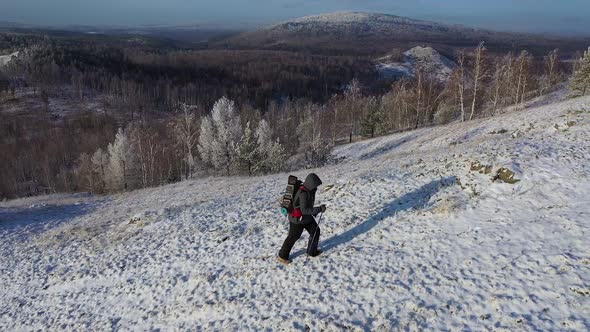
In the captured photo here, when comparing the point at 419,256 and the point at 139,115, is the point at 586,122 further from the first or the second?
the point at 139,115

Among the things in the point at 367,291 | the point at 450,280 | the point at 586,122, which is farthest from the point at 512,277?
the point at 586,122

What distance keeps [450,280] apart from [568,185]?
24.9 ft

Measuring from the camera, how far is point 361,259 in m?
13.0

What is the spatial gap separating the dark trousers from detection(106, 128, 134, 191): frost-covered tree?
184ft

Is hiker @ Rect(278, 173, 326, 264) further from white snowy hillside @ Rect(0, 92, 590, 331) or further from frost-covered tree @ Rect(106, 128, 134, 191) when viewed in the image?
frost-covered tree @ Rect(106, 128, 134, 191)

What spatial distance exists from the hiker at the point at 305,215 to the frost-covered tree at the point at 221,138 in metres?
43.4

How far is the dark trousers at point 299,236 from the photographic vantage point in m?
12.7

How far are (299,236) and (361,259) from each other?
2248 mm

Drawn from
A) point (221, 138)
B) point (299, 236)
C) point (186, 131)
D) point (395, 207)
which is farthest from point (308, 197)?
point (221, 138)

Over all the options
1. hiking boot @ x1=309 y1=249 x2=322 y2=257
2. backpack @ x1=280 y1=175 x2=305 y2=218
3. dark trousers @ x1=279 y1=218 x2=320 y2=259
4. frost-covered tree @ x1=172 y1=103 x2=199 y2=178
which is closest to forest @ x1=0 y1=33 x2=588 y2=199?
frost-covered tree @ x1=172 y1=103 x2=199 y2=178

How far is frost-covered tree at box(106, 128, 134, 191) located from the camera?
6288cm

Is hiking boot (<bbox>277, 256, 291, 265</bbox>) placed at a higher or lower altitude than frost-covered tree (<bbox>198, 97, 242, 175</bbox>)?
higher

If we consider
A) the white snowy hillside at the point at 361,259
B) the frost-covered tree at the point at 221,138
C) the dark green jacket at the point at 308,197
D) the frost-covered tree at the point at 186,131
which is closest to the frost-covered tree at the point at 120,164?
the frost-covered tree at the point at 186,131

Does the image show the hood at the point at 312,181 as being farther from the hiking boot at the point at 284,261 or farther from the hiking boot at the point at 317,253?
the hiking boot at the point at 284,261
